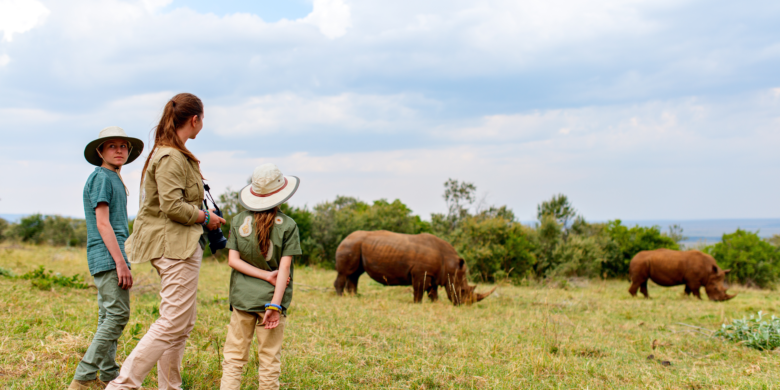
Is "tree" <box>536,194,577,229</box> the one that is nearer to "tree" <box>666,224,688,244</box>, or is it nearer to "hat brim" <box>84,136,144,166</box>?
"tree" <box>666,224,688,244</box>

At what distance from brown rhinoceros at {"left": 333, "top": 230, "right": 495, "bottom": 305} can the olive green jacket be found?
7360mm

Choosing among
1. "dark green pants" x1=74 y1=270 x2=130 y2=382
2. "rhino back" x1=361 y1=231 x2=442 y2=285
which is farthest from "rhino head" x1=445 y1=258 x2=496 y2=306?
"dark green pants" x1=74 y1=270 x2=130 y2=382

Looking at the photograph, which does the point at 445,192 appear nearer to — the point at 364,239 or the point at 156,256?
the point at 364,239

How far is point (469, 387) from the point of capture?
15.1ft

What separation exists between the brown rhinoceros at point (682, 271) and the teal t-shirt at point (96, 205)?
48.0 feet

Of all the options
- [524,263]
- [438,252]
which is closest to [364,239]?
[438,252]

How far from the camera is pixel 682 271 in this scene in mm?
14305

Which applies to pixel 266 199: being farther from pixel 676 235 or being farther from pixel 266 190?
pixel 676 235


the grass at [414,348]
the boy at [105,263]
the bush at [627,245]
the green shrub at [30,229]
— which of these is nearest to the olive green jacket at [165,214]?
the boy at [105,263]

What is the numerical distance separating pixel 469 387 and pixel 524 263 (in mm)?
15036

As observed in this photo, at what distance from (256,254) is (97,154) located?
1605mm

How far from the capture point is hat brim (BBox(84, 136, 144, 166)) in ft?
12.8

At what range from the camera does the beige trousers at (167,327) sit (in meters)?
3.38

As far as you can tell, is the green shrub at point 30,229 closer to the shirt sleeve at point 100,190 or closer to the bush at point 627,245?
the shirt sleeve at point 100,190
